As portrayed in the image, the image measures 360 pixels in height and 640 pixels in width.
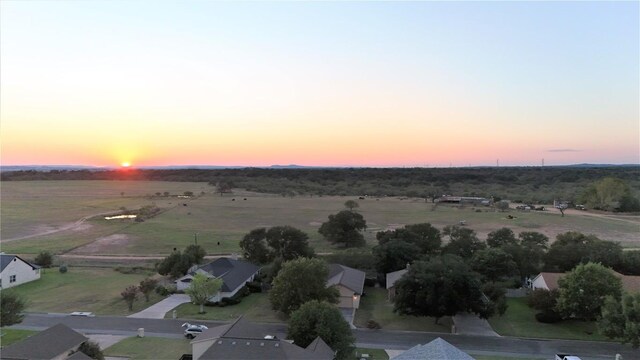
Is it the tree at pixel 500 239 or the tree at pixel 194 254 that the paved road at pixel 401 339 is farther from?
the tree at pixel 500 239

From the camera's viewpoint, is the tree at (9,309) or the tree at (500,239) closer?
the tree at (9,309)

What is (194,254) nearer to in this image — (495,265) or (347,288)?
(347,288)

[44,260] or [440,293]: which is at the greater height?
[440,293]

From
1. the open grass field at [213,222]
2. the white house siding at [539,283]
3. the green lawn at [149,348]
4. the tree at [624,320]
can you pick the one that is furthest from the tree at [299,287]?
the open grass field at [213,222]

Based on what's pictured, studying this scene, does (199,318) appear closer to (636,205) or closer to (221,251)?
(221,251)

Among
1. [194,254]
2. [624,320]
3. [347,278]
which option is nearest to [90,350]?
[347,278]

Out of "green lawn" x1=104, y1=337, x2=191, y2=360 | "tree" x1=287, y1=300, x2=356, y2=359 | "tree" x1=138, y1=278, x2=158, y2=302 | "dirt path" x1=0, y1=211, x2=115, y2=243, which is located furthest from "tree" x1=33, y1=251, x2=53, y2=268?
"tree" x1=287, y1=300, x2=356, y2=359
